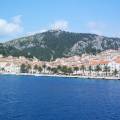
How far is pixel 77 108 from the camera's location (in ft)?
196

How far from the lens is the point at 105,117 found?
51.8m

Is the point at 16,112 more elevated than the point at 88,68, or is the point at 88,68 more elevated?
the point at 88,68

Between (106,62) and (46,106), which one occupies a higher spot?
(106,62)

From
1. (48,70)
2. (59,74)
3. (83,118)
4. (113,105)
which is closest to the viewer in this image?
(83,118)

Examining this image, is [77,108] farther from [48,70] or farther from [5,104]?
[48,70]

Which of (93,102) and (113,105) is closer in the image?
(113,105)

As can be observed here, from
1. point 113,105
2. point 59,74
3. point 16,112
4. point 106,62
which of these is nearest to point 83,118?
point 16,112

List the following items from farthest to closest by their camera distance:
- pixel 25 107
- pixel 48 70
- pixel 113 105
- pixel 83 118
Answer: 1. pixel 48 70
2. pixel 113 105
3. pixel 25 107
4. pixel 83 118

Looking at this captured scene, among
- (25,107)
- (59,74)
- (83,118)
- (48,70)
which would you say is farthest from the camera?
(48,70)

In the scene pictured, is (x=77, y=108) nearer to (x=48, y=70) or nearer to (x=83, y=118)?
(x=83, y=118)

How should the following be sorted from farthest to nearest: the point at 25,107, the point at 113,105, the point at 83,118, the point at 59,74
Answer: the point at 59,74 < the point at 113,105 < the point at 25,107 < the point at 83,118

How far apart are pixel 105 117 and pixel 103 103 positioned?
15.7 m

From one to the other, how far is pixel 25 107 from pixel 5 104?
12.6 feet

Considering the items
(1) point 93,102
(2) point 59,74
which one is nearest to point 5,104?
(1) point 93,102
